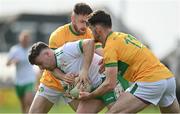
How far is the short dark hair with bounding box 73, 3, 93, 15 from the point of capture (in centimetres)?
1233

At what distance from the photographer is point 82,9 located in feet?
40.6

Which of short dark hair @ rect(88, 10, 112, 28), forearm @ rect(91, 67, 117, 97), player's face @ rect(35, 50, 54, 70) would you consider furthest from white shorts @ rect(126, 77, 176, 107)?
player's face @ rect(35, 50, 54, 70)

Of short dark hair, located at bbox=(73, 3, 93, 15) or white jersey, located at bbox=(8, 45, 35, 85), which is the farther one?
white jersey, located at bbox=(8, 45, 35, 85)

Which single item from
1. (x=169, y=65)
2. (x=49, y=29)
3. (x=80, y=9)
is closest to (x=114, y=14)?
(x=49, y=29)

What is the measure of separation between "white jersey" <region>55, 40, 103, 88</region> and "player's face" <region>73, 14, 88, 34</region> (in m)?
0.65

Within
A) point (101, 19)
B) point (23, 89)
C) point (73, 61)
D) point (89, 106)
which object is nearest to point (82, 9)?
point (73, 61)

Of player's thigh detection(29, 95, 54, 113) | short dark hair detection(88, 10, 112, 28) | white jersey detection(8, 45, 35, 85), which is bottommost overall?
white jersey detection(8, 45, 35, 85)

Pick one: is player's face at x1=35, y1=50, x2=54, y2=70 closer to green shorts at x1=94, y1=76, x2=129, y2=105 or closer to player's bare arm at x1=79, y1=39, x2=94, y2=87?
player's bare arm at x1=79, y1=39, x2=94, y2=87

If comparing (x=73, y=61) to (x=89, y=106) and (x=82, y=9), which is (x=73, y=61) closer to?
(x=89, y=106)

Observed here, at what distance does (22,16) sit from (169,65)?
38.6ft

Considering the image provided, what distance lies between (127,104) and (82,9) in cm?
180

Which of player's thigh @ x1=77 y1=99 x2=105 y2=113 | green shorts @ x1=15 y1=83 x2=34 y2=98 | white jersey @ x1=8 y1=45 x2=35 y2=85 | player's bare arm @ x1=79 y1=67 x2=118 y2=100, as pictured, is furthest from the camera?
white jersey @ x1=8 y1=45 x2=35 y2=85

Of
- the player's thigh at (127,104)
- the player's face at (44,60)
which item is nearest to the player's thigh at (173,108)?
the player's thigh at (127,104)

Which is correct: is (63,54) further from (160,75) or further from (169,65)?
(169,65)
